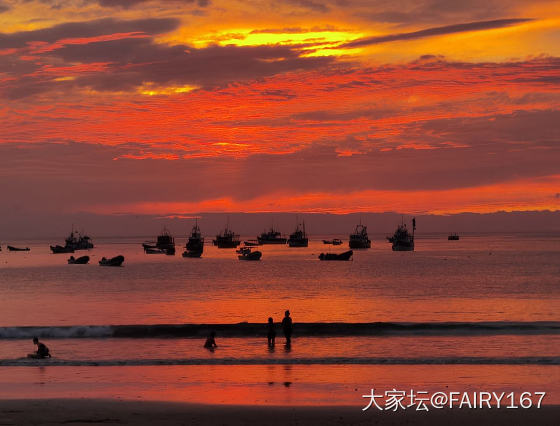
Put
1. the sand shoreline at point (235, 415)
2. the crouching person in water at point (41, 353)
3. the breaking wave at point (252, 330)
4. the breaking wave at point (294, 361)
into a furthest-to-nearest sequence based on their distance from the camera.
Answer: the breaking wave at point (252, 330) → the crouching person in water at point (41, 353) → the breaking wave at point (294, 361) → the sand shoreline at point (235, 415)

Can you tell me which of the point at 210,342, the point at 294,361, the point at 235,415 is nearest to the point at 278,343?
the point at 210,342

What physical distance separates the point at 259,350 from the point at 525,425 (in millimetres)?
19504

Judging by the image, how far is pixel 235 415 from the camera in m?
23.7

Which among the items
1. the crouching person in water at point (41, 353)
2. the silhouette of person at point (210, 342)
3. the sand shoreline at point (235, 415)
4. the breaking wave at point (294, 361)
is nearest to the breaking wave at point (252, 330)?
the silhouette of person at point (210, 342)

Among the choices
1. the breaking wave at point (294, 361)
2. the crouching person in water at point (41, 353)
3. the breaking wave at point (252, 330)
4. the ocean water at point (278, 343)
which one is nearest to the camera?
the ocean water at point (278, 343)

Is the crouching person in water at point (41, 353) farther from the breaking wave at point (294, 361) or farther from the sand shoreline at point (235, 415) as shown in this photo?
the sand shoreline at point (235, 415)

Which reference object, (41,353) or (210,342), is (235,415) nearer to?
(41,353)

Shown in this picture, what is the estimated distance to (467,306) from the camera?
73750mm

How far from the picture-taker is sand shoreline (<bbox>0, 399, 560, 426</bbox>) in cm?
2269

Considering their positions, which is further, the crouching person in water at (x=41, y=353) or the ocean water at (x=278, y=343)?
the crouching person in water at (x=41, y=353)

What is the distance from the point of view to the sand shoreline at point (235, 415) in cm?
2269

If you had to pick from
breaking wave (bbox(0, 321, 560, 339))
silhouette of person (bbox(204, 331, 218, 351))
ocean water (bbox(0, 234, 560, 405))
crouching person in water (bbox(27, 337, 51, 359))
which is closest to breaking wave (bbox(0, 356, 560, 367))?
ocean water (bbox(0, 234, 560, 405))

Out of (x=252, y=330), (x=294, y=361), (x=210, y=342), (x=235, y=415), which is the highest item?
(x=210, y=342)

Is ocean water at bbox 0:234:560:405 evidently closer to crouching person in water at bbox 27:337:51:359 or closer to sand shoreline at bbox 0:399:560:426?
crouching person in water at bbox 27:337:51:359
